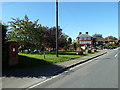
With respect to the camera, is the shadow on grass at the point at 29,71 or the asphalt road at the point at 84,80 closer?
the asphalt road at the point at 84,80

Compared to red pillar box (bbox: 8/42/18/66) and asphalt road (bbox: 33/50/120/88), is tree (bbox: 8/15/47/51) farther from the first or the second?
asphalt road (bbox: 33/50/120/88)

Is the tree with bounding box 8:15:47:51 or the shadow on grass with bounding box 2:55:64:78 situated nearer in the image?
the shadow on grass with bounding box 2:55:64:78

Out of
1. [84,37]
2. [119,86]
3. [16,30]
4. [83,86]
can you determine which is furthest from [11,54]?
[84,37]

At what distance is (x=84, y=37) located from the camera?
87562 millimetres

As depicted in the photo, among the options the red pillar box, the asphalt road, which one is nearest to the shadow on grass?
the red pillar box

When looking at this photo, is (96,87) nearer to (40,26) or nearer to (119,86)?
(119,86)

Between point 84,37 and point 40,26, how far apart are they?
6266 centimetres

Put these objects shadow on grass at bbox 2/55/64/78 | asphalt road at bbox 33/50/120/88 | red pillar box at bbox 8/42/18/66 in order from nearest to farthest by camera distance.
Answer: asphalt road at bbox 33/50/120/88 → shadow on grass at bbox 2/55/64/78 → red pillar box at bbox 8/42/18/66

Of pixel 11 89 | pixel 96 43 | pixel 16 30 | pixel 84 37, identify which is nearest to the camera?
pixel 11 89

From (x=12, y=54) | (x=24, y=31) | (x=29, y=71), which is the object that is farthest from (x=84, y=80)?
(x=24, y=31)

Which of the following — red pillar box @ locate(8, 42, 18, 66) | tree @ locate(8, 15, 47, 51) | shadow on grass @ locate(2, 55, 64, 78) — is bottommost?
shadow on grass @ locate(2, 55, 64, 78)

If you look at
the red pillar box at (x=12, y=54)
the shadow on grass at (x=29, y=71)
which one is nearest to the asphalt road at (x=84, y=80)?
Result: the shadow on grass at (x=29, y=71)

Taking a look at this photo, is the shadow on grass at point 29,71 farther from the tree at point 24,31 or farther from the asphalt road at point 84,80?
the tree at point 24,31

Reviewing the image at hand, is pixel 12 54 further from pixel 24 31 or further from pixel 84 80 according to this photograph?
pixel 24 31
